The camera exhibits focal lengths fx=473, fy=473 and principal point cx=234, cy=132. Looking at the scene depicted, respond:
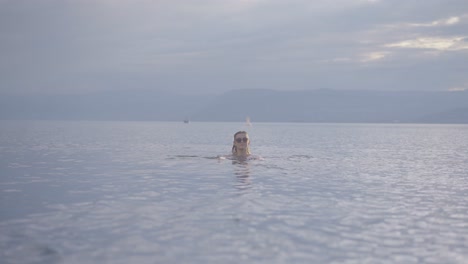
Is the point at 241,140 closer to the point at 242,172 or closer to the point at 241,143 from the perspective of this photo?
the point at 241,143

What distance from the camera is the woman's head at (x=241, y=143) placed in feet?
107

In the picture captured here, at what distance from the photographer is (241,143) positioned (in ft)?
110

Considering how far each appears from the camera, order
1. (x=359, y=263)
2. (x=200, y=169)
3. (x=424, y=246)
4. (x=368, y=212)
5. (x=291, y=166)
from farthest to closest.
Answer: (x=291, y=166)
(x=200, y=169)
(x=368, y=212)
(x=424, y=246)
(x=359, y=263)

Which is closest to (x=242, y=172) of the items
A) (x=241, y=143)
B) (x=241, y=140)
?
(x=241, y=140)

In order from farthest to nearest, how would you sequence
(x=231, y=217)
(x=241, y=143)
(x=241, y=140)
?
(x=241, y=143) < (x=241, y=140) < (x=231, y=217)

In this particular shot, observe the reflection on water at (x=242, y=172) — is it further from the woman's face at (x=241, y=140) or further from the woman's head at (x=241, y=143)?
the woman's face at (x=241, y=140)

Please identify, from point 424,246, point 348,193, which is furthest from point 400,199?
point 424,246

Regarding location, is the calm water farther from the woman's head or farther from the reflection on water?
the woman's head

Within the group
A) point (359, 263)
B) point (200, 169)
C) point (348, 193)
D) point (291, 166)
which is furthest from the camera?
point (291, 166)

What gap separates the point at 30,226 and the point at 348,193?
39.8 ft

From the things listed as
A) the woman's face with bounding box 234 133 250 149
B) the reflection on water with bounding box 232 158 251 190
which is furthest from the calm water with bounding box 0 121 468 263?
the woman's face with bounding box 234 133 250 149

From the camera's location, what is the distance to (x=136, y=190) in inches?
782

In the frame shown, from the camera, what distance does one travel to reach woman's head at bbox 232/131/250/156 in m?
32.8

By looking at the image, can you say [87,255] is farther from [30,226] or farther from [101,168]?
[101,168]
